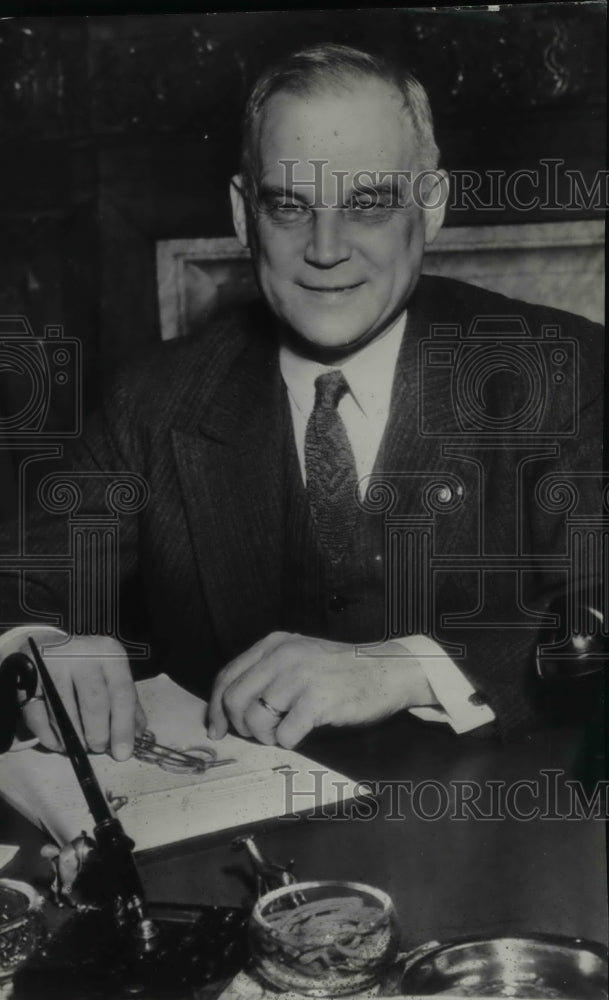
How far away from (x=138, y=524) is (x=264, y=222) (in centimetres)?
39

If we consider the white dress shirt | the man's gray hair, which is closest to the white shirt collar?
the white dress shirt

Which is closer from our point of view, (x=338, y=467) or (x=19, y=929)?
(x=19, y=929)

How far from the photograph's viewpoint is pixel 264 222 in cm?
119

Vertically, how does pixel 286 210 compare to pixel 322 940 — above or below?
above

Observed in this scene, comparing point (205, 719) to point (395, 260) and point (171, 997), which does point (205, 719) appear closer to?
point (171, 997)

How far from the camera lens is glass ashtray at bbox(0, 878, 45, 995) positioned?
1070 mm

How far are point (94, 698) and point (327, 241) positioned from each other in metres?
0.60

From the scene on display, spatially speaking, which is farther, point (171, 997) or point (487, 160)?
point (487, 160)

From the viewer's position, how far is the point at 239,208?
1.21 metres

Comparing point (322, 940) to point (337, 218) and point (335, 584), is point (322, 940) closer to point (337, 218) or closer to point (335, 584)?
point (335, 584)

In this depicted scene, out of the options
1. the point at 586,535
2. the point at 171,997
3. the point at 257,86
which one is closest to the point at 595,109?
the point at 257,86

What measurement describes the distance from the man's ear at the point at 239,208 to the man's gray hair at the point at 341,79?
0.10ft

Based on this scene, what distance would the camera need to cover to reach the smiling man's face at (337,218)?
115cm

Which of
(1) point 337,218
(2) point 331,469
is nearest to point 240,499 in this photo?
(2) point 331,469
